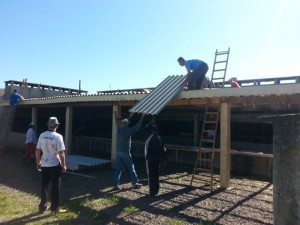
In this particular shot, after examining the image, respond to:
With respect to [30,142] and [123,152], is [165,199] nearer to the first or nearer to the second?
[123,152]

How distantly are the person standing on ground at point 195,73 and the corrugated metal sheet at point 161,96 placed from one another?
263mm

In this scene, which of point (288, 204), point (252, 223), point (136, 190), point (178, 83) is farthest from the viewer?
point (178, 83)

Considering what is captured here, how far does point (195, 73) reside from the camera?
8.96 m

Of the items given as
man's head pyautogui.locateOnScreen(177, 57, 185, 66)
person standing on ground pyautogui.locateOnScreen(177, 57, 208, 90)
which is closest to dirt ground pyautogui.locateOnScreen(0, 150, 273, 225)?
person standing on ground pyautogui.locateOnScreen(177, 57, 208, 90)

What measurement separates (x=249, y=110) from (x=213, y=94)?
5.40 metres

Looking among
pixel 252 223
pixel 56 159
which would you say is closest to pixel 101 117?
pixel 56 159

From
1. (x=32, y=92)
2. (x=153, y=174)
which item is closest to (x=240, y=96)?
(x=153, y=174)

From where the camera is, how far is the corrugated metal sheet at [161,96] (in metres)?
7.92

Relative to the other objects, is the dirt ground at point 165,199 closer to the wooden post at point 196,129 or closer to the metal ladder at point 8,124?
the wooden post at point 196,129

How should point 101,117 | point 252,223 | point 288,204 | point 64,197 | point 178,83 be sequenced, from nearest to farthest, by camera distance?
point 288,204 < point 252,223 < point 64,197 < point 178,83 < point 101,117

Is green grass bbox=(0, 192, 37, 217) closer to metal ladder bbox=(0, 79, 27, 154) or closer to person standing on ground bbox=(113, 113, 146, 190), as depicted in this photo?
person standing on ground bbox=(113, 113, 146, 190)

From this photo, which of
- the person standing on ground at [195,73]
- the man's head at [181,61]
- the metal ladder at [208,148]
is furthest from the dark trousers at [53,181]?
the man's head at [181,61]

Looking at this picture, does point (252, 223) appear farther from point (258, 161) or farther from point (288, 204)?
point (258, 161)

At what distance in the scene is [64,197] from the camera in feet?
25.6
